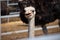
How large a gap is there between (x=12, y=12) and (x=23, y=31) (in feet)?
1.03

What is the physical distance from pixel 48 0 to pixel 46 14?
136mm

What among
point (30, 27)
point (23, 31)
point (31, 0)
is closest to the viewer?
point (30, 27)

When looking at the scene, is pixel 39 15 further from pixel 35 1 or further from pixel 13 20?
pixel 13 20

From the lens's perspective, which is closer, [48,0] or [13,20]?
[48,0]

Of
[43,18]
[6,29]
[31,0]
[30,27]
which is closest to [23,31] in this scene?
[6,29]

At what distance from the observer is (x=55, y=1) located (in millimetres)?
1556

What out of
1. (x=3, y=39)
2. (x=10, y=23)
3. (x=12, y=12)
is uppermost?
(x=12, y=12)

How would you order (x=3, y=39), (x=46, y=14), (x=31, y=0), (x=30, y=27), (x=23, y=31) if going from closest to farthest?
(x=30, y=27)
(x=31, y=0)
(x=46, y=14)
(x=3, y=39)
(x=23, y=31)

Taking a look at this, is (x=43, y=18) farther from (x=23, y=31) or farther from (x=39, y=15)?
(x=23, y=31)

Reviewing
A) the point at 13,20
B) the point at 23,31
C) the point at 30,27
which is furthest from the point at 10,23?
the point at 30,27

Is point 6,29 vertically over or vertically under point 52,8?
under

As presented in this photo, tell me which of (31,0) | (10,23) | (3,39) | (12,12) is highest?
(31,0)

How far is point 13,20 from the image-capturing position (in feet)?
7.06

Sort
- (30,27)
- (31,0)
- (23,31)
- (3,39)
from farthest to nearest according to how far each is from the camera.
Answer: (23,31), (3,39), (31,0), (30,27)
